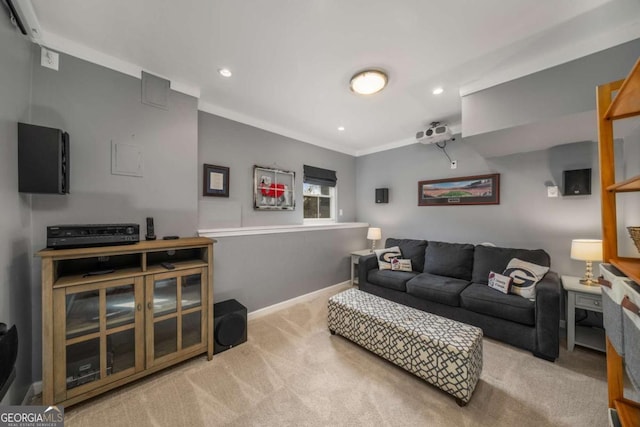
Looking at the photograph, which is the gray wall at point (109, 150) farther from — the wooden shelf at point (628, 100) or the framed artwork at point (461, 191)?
the framed artwork at point (461, 191)

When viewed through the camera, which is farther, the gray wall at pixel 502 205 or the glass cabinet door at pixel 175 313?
the gray wall at pixel 502 205

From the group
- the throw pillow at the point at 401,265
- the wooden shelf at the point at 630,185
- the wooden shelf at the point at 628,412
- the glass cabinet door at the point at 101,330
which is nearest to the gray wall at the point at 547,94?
the wooden shelf at the point at 630,185

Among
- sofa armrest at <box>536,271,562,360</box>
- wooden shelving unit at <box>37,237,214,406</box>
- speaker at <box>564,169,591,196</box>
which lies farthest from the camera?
speaker at <box>564,169,591,196</box>

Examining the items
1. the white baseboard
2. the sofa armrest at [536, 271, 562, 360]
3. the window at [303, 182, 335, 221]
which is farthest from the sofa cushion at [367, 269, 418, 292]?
the white baseboard

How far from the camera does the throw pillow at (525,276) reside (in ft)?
7.36

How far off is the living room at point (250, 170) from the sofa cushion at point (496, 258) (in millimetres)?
307

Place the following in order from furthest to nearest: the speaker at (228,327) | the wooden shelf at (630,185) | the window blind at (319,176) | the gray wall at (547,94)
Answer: the window blind at (319,176)
the speaker at (228,327)
the gray wall at (547,94)
the wooden shelf at (630,185)

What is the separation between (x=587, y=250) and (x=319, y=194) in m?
3.31

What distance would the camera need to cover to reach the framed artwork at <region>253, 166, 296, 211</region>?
314 centimetres

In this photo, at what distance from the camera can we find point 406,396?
1644mm

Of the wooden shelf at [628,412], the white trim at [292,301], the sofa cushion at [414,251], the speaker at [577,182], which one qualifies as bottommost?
the white trim at [292,301]

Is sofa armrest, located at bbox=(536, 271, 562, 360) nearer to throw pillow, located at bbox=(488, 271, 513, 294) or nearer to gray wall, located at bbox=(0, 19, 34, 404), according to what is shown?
throw pillow, located at bbox=(488, 271, 513, 294)

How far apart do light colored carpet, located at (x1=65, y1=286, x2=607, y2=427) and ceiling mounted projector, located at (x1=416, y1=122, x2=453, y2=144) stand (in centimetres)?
255

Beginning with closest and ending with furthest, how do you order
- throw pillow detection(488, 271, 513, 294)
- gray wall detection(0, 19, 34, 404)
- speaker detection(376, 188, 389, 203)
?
gray wall detection(0, 19, 34, 404) → throw pillow detection(488, 271, 513, 294) → speaker detection(376, 188, 389, 203)
